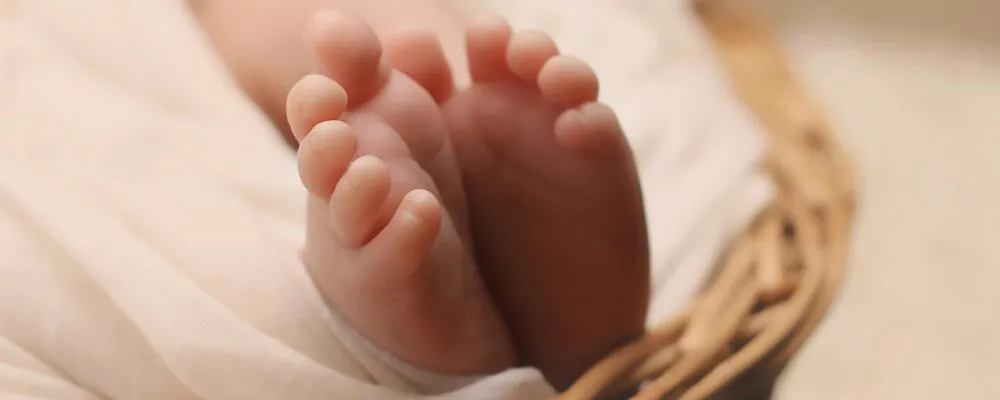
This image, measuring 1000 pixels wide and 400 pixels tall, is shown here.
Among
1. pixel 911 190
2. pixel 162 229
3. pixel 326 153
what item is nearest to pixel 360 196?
pixel 326 153

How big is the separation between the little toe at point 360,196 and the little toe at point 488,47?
101mm

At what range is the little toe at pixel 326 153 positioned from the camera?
367mm

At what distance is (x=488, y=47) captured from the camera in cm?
45

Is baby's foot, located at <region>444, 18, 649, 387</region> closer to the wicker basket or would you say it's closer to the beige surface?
the wicker basket

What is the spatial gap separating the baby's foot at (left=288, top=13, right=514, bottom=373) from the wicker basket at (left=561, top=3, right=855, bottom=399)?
0.21ft

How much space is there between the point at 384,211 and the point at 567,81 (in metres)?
0.10

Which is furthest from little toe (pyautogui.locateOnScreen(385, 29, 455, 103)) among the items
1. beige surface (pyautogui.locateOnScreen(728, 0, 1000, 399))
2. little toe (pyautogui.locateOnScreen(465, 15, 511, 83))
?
beige surface (pyautogui.locateOnScreen(728, 0, 1000, 399))

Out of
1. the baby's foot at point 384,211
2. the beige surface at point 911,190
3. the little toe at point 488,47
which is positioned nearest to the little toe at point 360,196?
the baby's foot at point 384,211

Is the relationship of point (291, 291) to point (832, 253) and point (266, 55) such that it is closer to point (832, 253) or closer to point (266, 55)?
point (266, 55)

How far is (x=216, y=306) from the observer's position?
16.4 inches

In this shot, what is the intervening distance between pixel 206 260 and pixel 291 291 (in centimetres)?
4

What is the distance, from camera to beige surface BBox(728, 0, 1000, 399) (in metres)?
0.77

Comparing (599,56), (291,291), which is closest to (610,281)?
(291,291)

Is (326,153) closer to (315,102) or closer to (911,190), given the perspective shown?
(315,102)
